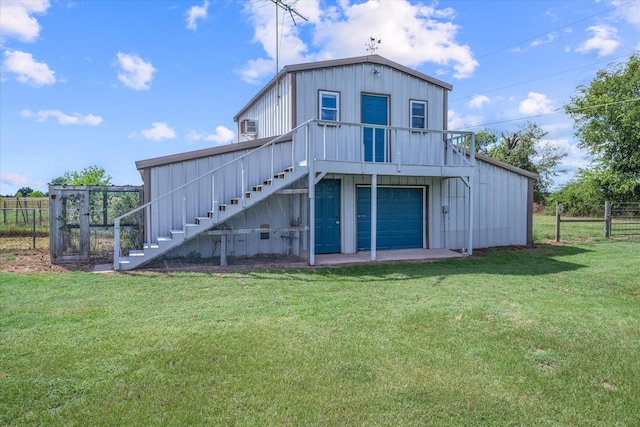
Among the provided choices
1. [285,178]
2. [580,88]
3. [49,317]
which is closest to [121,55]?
[285,178]

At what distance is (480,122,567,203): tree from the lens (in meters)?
37.1

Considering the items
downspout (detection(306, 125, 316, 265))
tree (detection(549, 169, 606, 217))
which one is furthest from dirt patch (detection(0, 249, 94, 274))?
tree (detection(549, 169, 606, 217))

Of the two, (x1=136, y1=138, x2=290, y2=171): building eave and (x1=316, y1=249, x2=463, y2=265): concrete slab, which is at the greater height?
(x1=136, y1=138, x2=290, y2=171): building eave

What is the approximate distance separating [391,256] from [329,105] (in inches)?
171

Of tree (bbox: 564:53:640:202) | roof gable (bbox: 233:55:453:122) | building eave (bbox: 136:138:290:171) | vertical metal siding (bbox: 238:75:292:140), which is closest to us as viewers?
building eave (bbox: 136:138:290:171)

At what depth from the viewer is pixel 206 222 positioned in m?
8.95

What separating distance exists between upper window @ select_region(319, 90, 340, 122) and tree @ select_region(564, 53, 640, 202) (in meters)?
Answer: 21.2

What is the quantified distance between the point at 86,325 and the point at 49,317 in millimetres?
698

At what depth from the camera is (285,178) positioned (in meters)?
9.30

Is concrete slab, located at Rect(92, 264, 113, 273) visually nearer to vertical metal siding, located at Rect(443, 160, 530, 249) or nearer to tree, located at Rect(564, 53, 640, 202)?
vertical metal siding, located at Rect(443, 160, 530, 249)

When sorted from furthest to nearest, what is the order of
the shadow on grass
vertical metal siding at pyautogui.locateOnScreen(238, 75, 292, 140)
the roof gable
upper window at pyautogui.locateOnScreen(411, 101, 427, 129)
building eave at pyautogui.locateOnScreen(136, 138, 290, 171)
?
upper window at pyautogui.locateOnScreen(411, 101, 427, 129), vertical metal siding at pyautogui.locateOnScreen(238, 75, 292, 140), the roof gable, building eave at pyautogui.locateOnScreen(136, 138, 290, 171), the shadow on grass

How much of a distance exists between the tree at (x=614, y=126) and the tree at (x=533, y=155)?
8707 millimetres

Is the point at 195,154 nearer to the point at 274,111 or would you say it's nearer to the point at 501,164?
the point at 274,111

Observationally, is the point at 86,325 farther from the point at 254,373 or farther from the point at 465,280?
the point at 465,280
